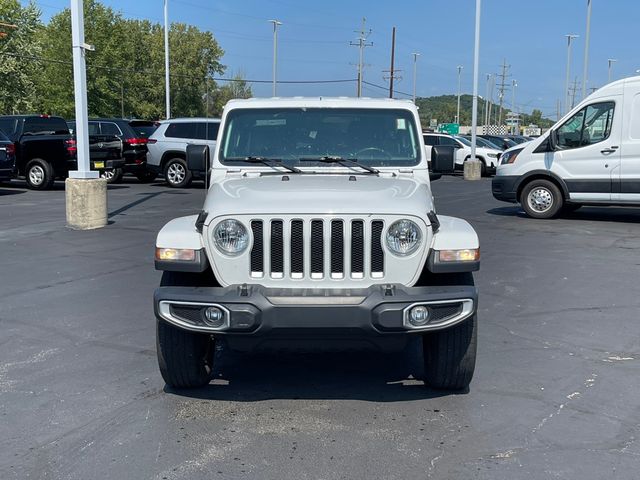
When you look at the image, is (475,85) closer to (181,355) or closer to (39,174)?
(39,174)

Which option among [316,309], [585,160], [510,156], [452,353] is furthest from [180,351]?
[510,156]

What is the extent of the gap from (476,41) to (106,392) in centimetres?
2437

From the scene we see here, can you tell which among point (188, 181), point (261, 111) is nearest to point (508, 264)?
point (261, 111)

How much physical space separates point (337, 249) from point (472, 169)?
22377 mm

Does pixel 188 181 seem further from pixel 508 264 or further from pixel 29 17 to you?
pixel 29 17

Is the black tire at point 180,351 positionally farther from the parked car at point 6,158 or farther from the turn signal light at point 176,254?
the parked car at point 6,158

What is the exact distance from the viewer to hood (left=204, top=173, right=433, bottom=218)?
399 centimetres

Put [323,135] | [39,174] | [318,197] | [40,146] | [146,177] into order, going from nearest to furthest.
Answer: [318,197]
[323,135]
[40,146]
[39,174]
[146,177]

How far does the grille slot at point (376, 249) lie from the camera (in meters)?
3.99

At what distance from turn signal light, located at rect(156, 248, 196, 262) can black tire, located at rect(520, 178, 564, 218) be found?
10617 mm

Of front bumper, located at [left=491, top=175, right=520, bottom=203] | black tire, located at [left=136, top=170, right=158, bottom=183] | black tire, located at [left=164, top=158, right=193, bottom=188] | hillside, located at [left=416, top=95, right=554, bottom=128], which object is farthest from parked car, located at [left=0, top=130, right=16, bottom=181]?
hillside, located at [left=416, top=95, right=554, bottom=128]

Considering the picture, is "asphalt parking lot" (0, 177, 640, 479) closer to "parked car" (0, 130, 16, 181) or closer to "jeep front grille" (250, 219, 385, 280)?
"jeep front grille" (250, 219, 385, 280)

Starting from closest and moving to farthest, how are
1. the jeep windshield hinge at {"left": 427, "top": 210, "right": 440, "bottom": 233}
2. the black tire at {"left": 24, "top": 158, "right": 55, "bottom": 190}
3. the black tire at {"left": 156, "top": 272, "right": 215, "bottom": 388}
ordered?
the jeep windshield hinge at {"left": 427, "top": 210, "right": 440, "bottom": 233} < the black tire at {"left": 156, "top": 272, "right": 215, "bottom": 388} < the black tire at {"left": 24, "top": 158, "right": 55, "bottom": 190}

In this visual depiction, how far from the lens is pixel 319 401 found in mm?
4438
